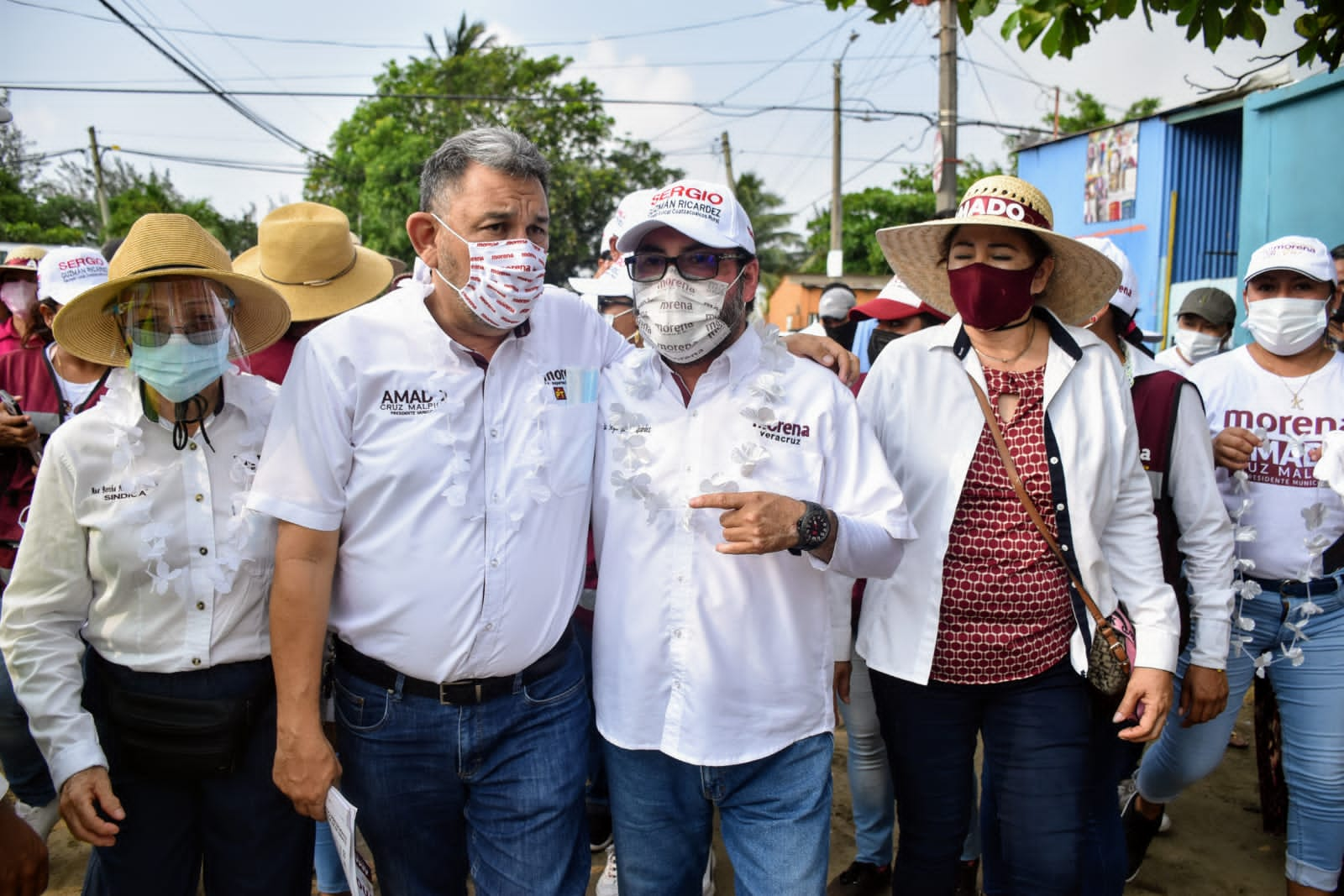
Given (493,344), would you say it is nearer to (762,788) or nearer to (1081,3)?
(762,788)

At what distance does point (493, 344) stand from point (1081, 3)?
2.77 metres

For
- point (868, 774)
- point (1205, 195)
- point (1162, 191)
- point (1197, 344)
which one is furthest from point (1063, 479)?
point (1205, 195)

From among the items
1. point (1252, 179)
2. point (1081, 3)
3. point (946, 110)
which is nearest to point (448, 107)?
point (946, 110)

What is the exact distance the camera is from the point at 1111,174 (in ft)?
46.9

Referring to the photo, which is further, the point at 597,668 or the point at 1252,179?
the point at 1252,179

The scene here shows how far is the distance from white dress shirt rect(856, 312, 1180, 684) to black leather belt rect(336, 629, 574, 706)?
99 cm

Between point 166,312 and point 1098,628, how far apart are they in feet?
8.34

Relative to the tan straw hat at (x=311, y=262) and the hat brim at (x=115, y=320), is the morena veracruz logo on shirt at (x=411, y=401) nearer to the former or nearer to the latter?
the hat brim at (x=115, y=320)

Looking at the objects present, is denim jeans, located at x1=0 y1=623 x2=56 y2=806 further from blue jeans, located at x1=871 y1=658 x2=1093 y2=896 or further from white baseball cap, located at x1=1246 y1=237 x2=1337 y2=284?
white baseball cap, located at x1=1246 y1=237 x2=1337 y2=284

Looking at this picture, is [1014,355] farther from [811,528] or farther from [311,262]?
[311,262]

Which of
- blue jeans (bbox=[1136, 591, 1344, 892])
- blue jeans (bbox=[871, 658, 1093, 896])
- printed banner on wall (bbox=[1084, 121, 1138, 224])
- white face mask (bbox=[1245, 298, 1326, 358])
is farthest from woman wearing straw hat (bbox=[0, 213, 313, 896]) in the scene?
printed banner on wall (bbox=[1084, 121, 1138, 224])

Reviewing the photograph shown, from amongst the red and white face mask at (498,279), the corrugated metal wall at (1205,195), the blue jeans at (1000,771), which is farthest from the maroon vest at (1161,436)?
the corrugated metal wall at (1205,195)

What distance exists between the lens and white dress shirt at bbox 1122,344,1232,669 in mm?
2707

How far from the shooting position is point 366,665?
230 centimetres
